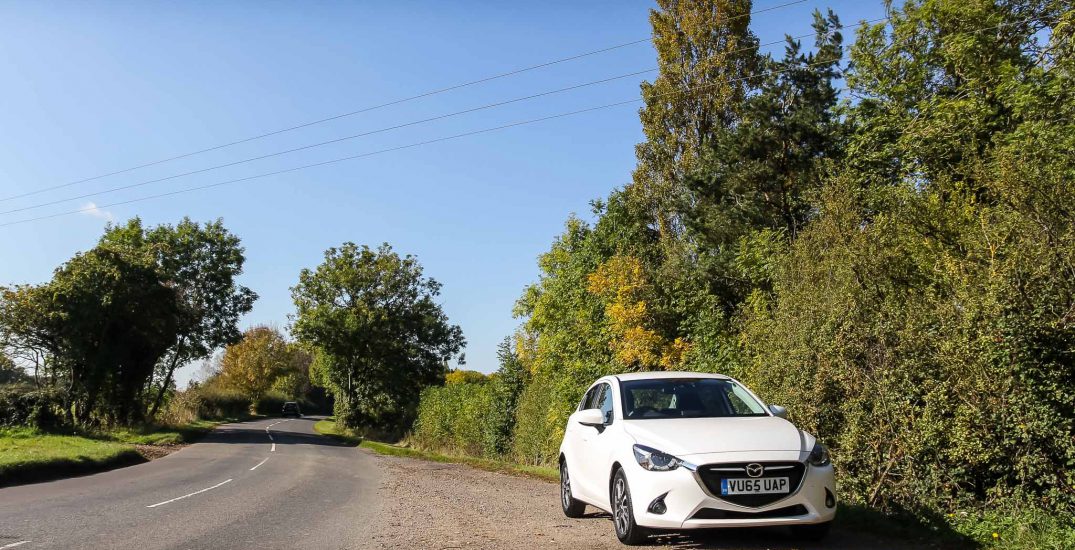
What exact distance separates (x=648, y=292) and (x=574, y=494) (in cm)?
1013

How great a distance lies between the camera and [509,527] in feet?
29.6

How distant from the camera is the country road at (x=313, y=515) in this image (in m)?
7.97

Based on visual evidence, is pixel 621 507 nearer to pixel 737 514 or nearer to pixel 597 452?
pixel 597 452

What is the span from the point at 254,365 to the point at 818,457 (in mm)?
83415

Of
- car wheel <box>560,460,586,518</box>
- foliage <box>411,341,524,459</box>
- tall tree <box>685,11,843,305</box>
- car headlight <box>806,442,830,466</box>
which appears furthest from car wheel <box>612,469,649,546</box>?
foliage <box>411,341,524,459</box>

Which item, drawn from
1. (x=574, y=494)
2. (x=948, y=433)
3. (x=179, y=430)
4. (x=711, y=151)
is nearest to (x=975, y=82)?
(x=711, y=151)

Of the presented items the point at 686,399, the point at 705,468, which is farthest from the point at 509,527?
the point at 705,468

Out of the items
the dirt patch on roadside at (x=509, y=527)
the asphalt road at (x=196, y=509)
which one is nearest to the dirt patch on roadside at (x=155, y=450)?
the asphalt road at (x=196, y=509)

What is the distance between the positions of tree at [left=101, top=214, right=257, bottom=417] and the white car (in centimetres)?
4085

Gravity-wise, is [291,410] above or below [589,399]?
above

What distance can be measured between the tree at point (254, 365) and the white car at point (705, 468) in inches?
3033

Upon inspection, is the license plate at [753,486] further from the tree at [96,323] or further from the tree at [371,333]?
the tree at [371,333]

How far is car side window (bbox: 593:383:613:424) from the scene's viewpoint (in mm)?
8695

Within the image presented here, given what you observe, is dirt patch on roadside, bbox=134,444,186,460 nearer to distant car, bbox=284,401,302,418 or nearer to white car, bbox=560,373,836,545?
white car, bbox=560,373,836,545
